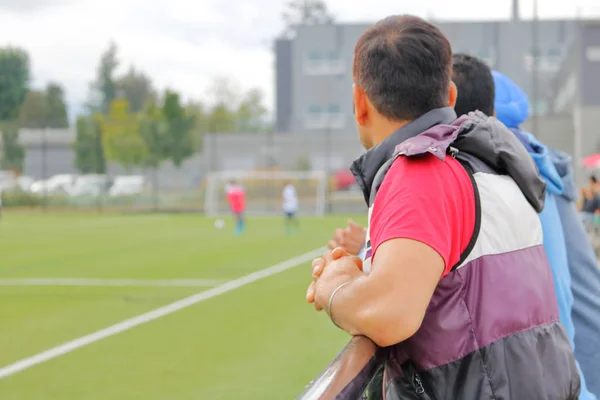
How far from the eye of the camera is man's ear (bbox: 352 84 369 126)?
79.0 inches

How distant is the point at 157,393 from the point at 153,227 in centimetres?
2353

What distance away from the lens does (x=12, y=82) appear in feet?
313

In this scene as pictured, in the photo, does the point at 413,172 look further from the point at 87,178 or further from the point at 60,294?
the point at 87,178

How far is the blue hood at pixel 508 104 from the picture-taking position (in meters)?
3.17

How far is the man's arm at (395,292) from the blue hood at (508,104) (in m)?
1.62

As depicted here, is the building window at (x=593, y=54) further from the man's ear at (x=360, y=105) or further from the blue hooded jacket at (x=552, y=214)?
the man's ear at (x=360, y=105)

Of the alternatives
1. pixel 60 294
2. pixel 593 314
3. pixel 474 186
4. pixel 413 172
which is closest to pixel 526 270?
pixel 474 186

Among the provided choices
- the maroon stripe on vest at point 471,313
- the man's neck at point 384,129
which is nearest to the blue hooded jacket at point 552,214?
the maroon stripe on vest at point 471,313

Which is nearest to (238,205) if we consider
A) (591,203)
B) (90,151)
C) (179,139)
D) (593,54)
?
(591,203)

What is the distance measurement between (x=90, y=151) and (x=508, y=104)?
141 feet

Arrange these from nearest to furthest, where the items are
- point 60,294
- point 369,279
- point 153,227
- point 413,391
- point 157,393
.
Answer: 1. point 369,279
2. point 413,391
3. point 157,393
4. point 60,294
5. point 153,227

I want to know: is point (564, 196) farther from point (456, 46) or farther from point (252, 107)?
point (252, 107)

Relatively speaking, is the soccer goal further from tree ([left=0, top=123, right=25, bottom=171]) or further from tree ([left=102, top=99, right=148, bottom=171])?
tree ([left=0, top=123, right=25, bottom=171])

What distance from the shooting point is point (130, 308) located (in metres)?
10.4
